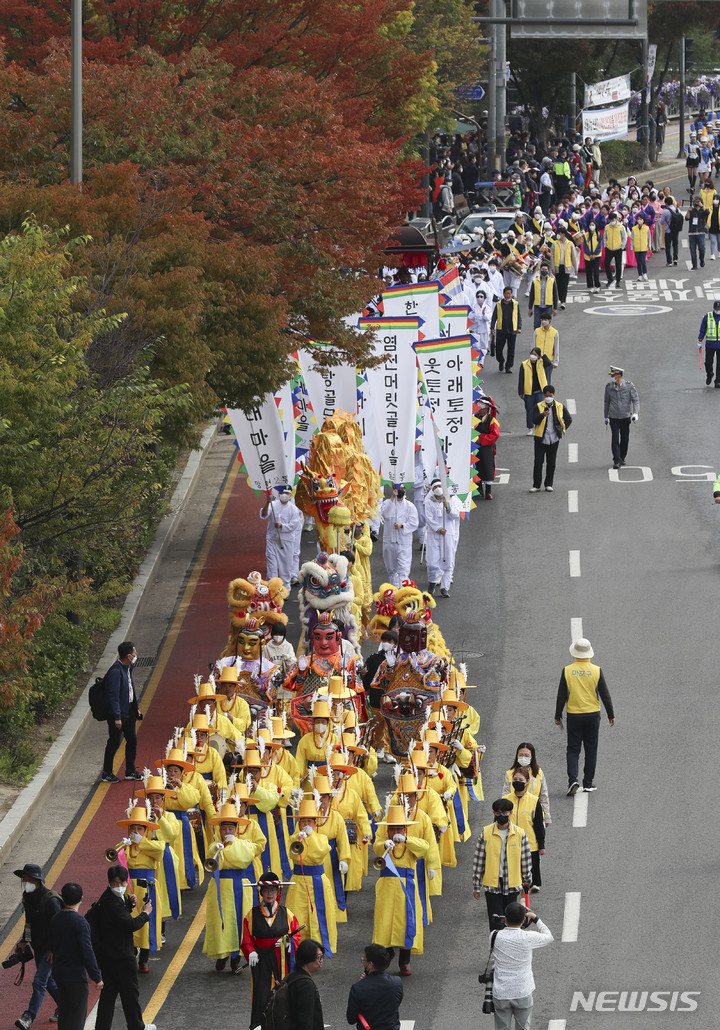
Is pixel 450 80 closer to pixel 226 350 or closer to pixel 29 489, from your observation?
pixel 226 350

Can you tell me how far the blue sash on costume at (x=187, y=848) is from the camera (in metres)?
17.1

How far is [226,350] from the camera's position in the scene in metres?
24.6

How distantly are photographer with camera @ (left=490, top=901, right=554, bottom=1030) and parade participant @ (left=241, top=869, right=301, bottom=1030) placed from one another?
160cm

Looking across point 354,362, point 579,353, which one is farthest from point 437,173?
point 354,362

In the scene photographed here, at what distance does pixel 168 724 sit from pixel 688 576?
26.7ft

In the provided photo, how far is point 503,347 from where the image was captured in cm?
3881

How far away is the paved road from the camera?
1559cm

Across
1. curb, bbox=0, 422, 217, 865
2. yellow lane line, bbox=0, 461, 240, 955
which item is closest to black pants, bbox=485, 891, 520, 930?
yellow lane line, bbox=0, 461, 240, 955

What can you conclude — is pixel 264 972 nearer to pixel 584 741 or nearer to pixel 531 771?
pixel 531 771

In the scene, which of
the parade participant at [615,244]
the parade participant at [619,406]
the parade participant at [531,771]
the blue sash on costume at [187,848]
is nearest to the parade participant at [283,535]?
the parade participant at [619,406]

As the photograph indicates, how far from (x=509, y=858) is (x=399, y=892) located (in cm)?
97

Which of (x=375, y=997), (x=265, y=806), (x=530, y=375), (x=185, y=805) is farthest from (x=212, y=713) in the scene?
(x=530, y=375)

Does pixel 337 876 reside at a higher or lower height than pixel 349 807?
lower

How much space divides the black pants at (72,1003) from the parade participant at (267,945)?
4.20 ft
